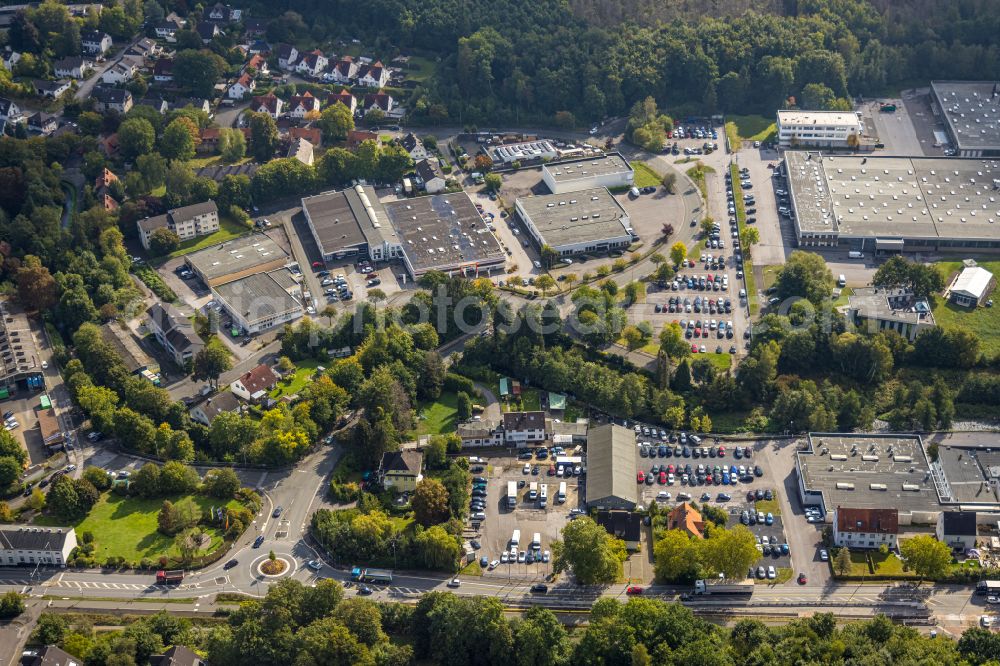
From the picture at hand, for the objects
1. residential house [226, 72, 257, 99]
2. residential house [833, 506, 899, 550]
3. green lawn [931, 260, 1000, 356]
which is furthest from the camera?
residential house [226, 72, 257, 99]

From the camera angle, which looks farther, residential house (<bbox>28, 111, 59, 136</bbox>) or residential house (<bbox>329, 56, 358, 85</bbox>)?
residential house (<bbox>329, 56, 358, 85</bbox>)

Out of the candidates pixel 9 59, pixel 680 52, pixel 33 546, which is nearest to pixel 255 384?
pixel 33 546

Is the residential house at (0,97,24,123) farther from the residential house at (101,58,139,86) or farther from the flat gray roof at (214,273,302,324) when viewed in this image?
the flat gray roof at (214,273,302,324)

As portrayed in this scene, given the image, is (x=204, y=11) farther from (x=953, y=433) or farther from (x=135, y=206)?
(x=953, y=433)

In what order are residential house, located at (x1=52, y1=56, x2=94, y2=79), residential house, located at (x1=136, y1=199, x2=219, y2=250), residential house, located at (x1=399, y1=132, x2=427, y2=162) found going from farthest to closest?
residential house, located at (x1=52, y1=56, x2=94, y2=79) → residential house, located at (x1=399, y1=132, x2=427, y2=162) → residential house, located at (x1=136, y1=199, x2=219, y2=250)

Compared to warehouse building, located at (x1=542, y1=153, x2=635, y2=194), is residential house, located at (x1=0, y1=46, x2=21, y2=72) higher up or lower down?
higher up

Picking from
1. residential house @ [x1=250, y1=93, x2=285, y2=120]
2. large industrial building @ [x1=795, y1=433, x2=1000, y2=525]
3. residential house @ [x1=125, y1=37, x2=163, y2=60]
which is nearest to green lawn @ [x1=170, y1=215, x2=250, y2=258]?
residential house @ [x1=250, y1=93, x2=285, y2=120]

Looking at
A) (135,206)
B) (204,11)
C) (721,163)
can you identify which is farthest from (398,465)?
(204,11)
